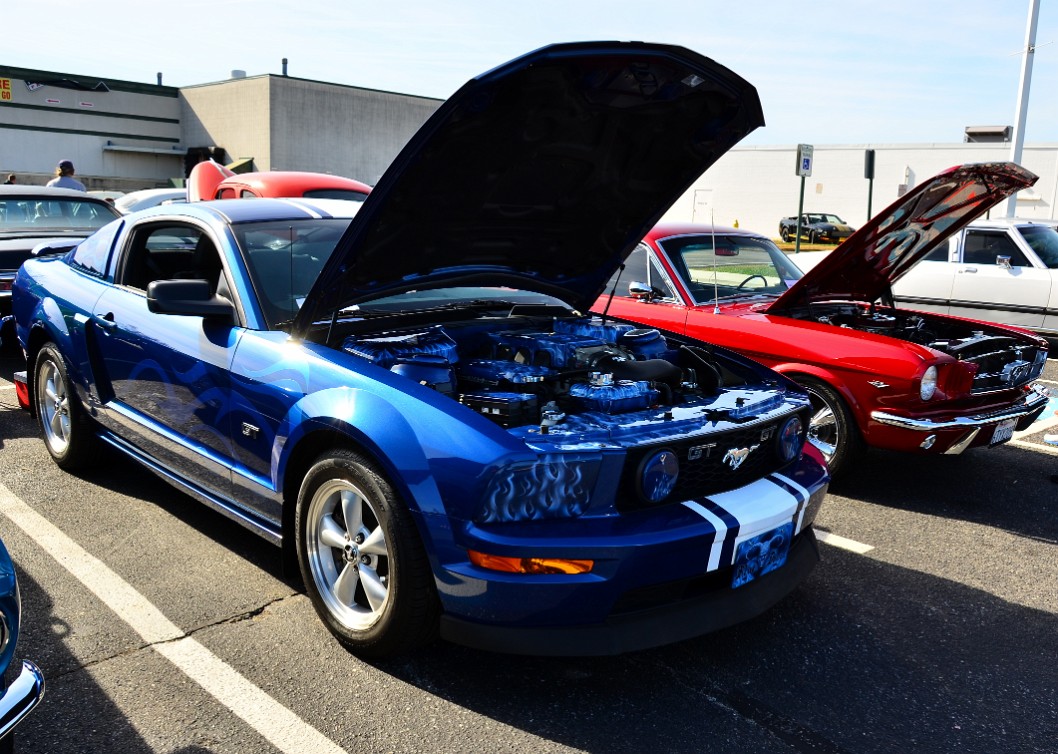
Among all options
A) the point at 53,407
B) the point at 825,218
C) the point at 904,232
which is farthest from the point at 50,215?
the point at 825,218

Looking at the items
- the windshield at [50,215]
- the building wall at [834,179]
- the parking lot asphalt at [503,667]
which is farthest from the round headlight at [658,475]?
the building wall at [834,179]

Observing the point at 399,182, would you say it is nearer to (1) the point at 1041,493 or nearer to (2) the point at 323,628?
(2) the point at 323,628

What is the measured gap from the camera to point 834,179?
4119 cm

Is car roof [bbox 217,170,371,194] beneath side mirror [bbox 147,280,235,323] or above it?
above

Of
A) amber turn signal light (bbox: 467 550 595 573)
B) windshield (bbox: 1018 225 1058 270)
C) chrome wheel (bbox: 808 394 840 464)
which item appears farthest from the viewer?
windshield (bbox: 1018 225 1058 270)

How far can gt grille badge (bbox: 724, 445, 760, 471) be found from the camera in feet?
10.6

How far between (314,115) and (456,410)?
1343 inches

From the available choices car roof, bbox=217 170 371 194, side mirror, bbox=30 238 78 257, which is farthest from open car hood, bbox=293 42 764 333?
car roof, bbox=217 170 371 194

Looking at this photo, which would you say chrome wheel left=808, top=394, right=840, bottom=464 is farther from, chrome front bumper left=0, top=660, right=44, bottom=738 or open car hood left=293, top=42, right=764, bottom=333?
chrome front bumper left=0, top=660, right=44, bottom=738

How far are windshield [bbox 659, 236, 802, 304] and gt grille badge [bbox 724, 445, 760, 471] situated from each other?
2.88 metres

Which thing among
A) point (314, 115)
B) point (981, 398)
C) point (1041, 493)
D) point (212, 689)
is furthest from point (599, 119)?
point (314, 115)

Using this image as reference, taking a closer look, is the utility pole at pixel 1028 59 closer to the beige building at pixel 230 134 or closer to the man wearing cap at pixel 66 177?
the beige building at pixel 230 134

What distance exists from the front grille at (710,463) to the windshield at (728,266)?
8.95 feet

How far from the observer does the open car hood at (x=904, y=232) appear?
5430mm
